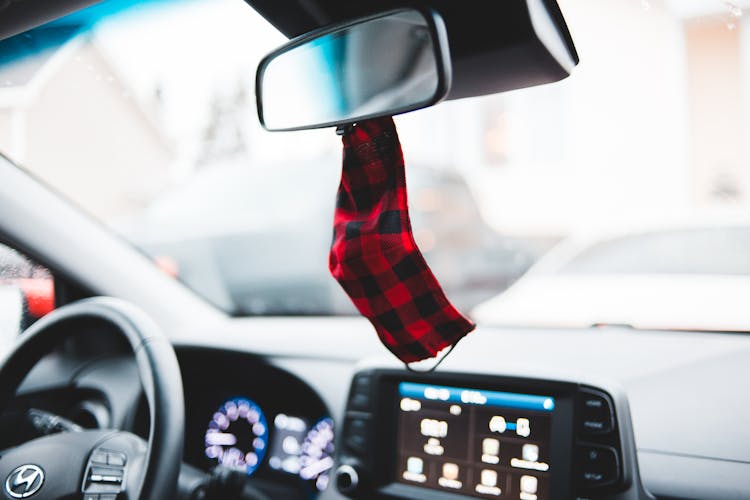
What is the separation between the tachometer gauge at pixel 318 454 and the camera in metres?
2.01

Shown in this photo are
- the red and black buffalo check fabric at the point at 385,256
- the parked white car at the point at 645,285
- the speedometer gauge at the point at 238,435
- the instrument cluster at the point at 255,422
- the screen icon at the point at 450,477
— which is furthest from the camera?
the speedometer gauge at the point at 238,435

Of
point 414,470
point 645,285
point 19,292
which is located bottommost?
point 414,470

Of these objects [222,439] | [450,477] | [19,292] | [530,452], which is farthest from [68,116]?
[530,452]

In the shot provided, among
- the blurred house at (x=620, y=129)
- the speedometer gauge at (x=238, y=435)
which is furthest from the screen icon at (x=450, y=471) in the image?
the blurred house at (x=620, y=129)

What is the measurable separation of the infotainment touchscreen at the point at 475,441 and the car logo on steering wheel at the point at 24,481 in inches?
34.9

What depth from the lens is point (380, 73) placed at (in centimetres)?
118

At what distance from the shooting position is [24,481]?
4.56 feet

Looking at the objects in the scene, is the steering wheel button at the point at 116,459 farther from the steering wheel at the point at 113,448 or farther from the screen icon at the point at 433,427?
the screen icon at the point at 433,427

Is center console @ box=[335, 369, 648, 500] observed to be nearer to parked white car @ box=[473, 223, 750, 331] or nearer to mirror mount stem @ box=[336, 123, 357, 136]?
parked white car @ box=[473, 223, 750, 331]

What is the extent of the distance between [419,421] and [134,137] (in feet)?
14.7

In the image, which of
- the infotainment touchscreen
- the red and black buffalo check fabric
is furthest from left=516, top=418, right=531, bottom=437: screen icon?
the red and black buffalo check fabric

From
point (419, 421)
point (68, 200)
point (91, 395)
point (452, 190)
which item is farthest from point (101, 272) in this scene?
point (452, 190)

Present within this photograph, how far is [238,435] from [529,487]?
1.08 m

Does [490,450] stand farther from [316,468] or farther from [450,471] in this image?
[316,468]
